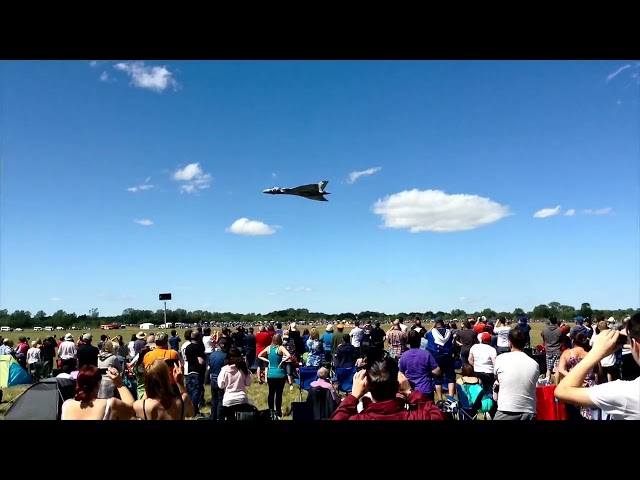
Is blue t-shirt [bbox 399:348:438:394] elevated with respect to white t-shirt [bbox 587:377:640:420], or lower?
lower

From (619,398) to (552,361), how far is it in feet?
31.8

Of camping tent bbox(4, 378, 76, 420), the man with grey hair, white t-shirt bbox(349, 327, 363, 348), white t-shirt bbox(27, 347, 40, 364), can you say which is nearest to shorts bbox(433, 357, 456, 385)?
white t-shirt bbox(349, 327, 363, 348)

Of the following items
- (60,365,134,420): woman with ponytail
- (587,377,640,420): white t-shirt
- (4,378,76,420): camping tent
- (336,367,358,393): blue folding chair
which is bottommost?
(336,367,358,393): blue folding chair

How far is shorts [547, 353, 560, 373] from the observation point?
35.1 ft

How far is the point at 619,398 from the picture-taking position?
2.12 m

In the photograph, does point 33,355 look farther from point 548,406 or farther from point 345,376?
point 548,406

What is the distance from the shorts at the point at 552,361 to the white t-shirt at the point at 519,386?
6.84 meters

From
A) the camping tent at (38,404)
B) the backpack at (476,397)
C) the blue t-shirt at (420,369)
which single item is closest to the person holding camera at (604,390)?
the camping tent at (38,404)

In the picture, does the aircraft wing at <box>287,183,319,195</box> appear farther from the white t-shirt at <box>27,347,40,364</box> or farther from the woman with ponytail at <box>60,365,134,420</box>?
the woman with ponytail at <box>60,365,134,420</box>

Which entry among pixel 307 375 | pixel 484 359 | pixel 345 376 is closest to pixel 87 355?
pixel 307 375
